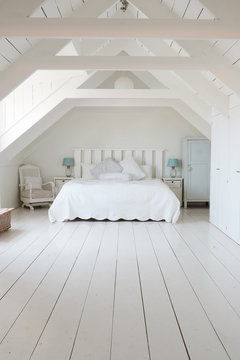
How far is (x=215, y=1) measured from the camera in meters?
3.08

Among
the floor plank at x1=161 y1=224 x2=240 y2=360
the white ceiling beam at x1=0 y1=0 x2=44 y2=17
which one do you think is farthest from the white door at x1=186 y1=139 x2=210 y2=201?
the white ceiling beam at x1=0 y1=0 x2=44 y2=17

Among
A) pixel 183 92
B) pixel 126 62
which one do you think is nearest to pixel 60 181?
A: pixel 183 92

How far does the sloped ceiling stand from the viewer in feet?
9.57

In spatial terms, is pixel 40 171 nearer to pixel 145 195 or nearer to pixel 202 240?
pixel 145 195

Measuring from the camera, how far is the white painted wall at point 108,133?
8.41m

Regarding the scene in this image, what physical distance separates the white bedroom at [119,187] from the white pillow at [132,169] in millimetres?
26

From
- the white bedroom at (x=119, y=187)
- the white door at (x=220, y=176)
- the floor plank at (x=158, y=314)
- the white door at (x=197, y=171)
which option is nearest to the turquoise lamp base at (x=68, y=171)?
the white bedroom at (x=119, y=187)

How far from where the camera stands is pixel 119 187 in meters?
6.16

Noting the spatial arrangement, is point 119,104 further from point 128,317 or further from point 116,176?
point 128,317

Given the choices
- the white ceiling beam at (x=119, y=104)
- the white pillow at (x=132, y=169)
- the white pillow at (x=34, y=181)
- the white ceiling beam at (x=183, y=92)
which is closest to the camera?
the white ceiling beam at (x=183, y=92)

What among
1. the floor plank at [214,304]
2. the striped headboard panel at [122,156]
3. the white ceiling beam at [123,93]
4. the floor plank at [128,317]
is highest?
the white ceiling beam at [123,93]

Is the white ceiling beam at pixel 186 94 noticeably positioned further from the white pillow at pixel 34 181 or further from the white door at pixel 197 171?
the white pillow at pixel 34 181

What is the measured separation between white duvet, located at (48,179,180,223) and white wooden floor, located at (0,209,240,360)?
1127 millimetres

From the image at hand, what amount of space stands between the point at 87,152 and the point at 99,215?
266 centimetres
